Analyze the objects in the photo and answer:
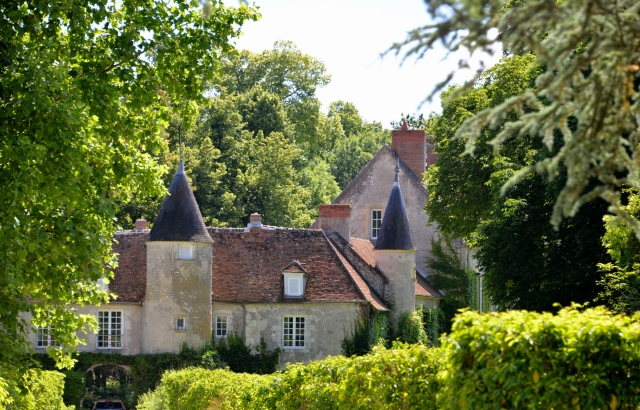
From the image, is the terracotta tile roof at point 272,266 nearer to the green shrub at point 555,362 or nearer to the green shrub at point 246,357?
the green shrub at point 246,357

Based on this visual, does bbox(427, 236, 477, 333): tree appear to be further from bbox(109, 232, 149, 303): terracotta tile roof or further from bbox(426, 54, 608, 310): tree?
bbox(426, 54, 608, 310): tree

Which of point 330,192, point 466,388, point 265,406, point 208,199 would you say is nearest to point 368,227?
point 208,199

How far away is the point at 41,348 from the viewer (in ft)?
128

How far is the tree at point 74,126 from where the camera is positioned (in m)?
15.1

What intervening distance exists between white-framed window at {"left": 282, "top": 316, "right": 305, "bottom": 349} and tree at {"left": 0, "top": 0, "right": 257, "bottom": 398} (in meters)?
21.5

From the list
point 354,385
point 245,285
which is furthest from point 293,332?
point 354,385

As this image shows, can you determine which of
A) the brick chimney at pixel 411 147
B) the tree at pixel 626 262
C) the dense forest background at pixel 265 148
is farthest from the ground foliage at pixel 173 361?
the tree at pixel 626 262

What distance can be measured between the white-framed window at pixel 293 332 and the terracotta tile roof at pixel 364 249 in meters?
4.55

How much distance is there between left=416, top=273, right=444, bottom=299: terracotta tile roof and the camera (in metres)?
43.8

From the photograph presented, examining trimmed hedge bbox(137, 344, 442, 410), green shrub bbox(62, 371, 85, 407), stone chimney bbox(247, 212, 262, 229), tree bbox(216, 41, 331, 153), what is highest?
tree bbox(216, 41, 331, 153)

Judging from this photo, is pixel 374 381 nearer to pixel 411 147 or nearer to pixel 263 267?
pixel 263 267

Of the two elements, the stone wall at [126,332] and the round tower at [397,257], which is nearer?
the stone wall at [126,332]

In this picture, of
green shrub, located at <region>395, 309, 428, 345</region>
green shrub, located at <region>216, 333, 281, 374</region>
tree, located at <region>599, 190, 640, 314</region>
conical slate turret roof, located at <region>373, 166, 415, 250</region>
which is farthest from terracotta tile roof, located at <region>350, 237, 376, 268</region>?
tree, located at <region>599, 190, 640, 314</region>

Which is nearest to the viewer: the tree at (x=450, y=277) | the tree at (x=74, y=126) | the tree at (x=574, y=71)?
the tree at (x=574, y=71)
